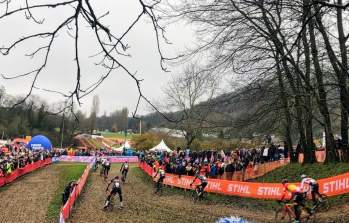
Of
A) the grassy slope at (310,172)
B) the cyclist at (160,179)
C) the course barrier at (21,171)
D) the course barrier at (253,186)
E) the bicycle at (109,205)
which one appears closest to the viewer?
the course barrier at (253,186)

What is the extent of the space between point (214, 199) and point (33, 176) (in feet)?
61.5

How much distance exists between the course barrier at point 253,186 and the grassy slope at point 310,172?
73cm

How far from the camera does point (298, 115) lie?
999 inches

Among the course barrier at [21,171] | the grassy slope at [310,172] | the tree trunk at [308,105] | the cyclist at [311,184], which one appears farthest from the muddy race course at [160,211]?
the course barrier at [21,171]

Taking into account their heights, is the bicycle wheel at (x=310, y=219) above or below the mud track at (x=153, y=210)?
above

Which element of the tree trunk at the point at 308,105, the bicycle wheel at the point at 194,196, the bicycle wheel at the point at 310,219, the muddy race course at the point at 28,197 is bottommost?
the muddy race course at the point at 28,197

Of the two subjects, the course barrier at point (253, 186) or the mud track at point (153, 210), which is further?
the mud track at point (153, 210)

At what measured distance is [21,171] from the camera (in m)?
38.3

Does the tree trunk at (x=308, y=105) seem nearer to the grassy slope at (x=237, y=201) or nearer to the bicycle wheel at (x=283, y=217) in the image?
the grassy slope at (x=237, y=201)

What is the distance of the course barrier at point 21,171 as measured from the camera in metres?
32.3

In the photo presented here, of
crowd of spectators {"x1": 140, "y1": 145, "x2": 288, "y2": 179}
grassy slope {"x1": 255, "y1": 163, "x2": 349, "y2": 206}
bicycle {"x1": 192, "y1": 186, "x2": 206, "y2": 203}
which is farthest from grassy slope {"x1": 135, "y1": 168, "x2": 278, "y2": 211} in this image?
grassy slope {"x1": 255, "y1": 163, "x2": 349, "y2": 206}

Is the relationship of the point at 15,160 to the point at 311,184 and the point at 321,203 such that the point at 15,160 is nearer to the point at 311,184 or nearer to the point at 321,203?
the point at 321,203

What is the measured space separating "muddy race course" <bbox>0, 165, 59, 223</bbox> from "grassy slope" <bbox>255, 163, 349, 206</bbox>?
12.3m

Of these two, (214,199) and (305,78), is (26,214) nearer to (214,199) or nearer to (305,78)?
(214,199)
